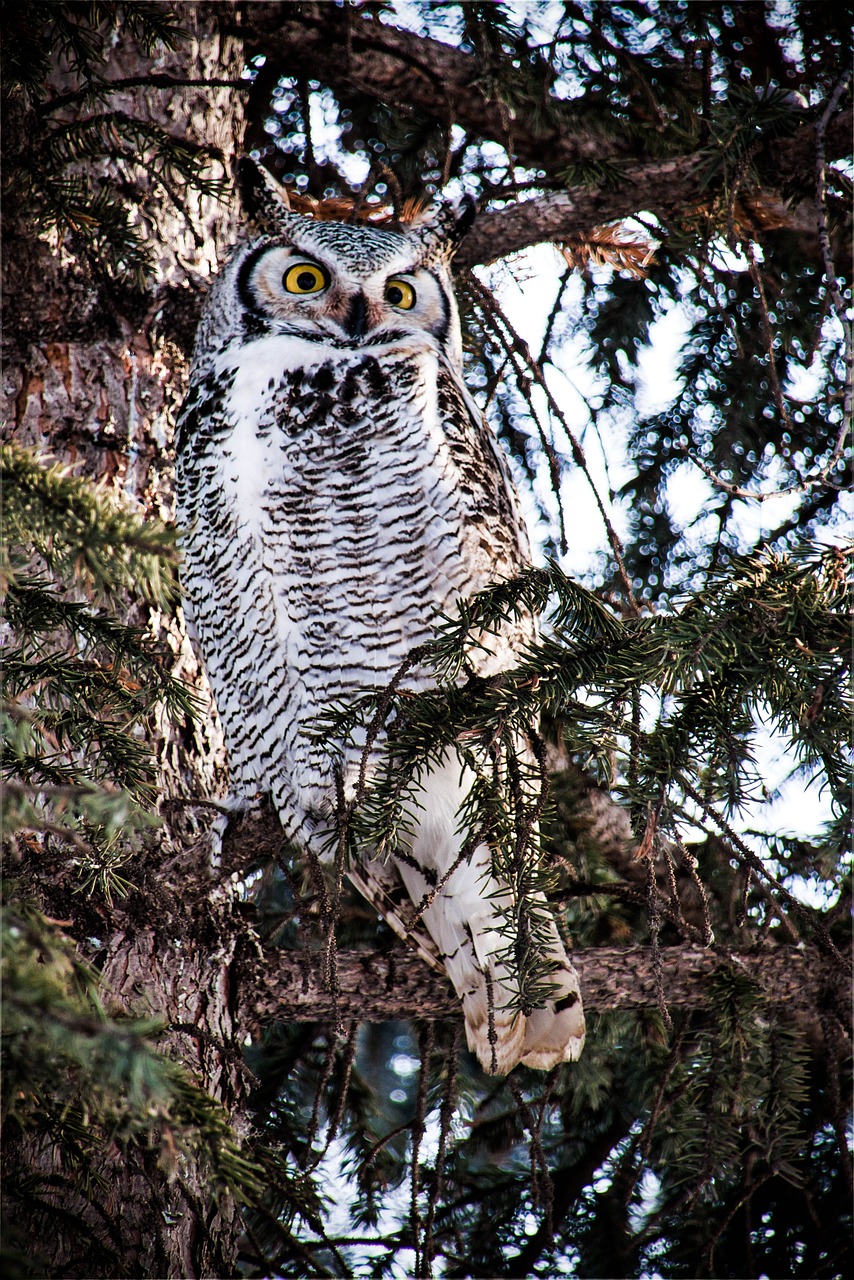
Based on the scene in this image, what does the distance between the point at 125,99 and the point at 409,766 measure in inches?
70.4

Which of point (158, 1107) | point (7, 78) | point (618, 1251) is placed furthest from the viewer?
point (618, 1251)

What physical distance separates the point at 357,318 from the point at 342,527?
1.50 feet

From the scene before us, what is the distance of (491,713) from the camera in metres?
1.29

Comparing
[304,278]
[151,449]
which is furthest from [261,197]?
[151,449]

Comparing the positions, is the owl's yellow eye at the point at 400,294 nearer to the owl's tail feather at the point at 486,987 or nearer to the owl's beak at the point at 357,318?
the owl's beak at the point at 357,318

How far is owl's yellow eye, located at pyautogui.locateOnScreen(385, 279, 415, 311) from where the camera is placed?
6.72ft

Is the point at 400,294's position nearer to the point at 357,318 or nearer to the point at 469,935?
the point at 357,318

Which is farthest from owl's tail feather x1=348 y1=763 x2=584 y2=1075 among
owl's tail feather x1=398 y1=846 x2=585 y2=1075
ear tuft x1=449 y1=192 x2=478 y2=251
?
ear tuft x1=449 y1=192 x2=478 y2=251

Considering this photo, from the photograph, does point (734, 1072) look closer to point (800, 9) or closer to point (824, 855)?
point (824, 855)

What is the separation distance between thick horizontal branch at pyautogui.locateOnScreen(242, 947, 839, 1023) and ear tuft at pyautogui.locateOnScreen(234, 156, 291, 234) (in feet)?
4.95

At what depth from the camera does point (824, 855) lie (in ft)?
5.58

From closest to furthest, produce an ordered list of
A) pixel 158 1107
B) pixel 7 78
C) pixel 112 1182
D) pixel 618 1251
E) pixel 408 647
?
pixel 158 1107
pixel 112 1182
pixel 7 78
pixel 408 647
pixel 618 1251

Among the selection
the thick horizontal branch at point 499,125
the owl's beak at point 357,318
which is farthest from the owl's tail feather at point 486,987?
the thick horizontal branch at point 499,125

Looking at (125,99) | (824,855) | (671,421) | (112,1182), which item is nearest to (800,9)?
(671,421)
